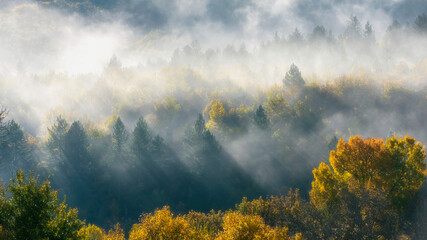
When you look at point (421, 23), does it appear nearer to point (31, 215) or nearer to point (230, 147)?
point (230, 147)

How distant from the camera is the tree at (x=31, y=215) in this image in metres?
18.5

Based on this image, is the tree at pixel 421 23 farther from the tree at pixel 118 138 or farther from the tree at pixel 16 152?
the tree at pixel 16 152

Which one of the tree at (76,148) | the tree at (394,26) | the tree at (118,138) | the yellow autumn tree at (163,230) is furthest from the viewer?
the tree at (394,26)

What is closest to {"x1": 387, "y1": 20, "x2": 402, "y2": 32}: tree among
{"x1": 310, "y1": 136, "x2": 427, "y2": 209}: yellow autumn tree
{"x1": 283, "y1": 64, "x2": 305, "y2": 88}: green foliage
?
{"x1": 283, "y1": 64, "x2": 305, "y2": 88}: green foliage

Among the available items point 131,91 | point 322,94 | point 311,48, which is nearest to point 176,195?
point 322,94

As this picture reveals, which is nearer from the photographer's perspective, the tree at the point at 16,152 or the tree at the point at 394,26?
the tree at the point at 16,152

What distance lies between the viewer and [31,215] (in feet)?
61.8

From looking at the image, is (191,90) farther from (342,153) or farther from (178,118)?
(342,153)

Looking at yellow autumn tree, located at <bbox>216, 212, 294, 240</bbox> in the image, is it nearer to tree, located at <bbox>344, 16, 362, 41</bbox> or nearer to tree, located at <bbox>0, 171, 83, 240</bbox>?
tree, located at <bbox>0, 171, 83, 240</bbox>

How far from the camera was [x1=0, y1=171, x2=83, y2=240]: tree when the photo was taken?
1847 cm

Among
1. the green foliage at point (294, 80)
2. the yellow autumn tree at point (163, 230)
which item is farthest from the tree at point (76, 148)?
the green foliage at point (294, 80)

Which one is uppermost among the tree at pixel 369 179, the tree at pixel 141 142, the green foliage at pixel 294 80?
the green foliage at pixel 294 80

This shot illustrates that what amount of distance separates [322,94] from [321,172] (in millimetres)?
57879

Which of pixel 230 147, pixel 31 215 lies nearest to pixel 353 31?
pixel 230 147
